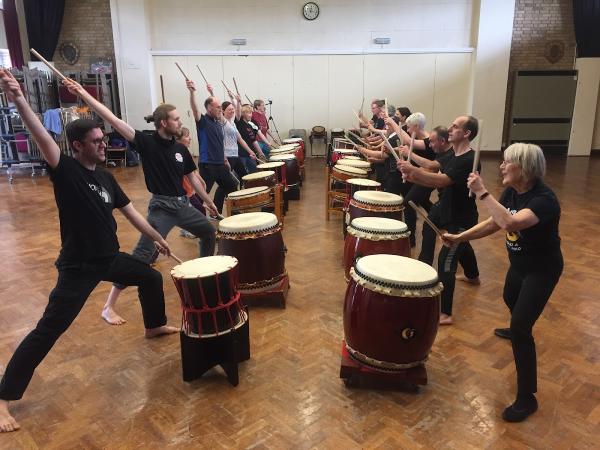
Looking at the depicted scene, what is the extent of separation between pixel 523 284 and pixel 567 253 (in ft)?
9.50

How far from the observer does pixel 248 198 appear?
443 cm

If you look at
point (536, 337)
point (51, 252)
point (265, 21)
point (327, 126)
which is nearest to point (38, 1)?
point (265, 21)

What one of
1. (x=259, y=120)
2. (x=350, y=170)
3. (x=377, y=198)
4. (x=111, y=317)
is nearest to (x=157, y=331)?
(x=111, y=317)

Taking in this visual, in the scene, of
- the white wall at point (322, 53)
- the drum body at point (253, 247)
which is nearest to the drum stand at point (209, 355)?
the drum body at point (253, 247)

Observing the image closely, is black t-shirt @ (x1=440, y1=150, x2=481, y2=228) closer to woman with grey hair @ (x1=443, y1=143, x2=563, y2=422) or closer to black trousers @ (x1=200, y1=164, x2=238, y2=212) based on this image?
woman with grey hair @ (x1=443, y1=143, x2=563, y2=422)

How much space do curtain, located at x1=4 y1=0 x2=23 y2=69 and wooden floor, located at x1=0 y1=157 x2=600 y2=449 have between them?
9.77 meters

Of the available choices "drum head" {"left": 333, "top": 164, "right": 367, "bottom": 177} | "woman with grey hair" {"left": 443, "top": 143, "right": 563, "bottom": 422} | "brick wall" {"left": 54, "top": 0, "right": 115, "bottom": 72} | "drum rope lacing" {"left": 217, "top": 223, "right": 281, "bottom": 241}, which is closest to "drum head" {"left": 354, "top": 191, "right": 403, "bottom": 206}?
"drum rope lacing" {"left": 217, "top": 223, "right": 281, "bottom": 241}

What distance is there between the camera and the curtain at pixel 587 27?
37.2 feet

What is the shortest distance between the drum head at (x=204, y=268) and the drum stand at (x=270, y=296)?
869 millimetres

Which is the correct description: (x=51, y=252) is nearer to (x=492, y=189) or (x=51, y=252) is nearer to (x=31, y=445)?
(x=31, y=445)

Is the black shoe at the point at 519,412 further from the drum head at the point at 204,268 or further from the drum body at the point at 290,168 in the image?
the drum body at the point at 290,168

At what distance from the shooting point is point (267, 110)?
1239 cm

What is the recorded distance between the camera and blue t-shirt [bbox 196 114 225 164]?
502 cm

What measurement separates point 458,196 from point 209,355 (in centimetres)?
193
